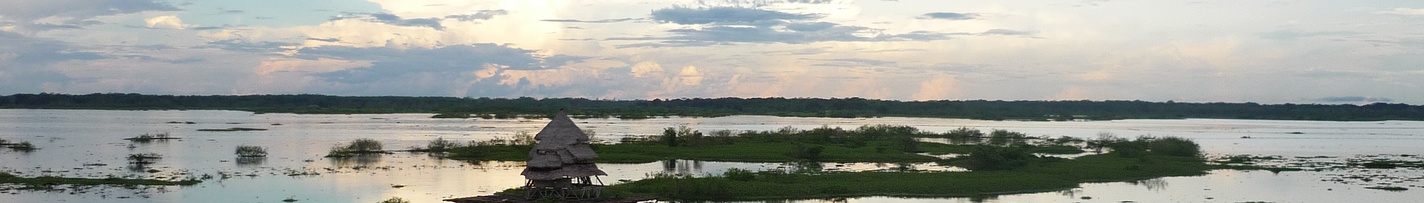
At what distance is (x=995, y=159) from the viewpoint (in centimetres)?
4966

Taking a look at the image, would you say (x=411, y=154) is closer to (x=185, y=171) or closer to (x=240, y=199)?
(x=185, y=171)

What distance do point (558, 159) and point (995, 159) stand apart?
24.3 m

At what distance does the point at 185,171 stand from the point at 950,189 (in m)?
29.7

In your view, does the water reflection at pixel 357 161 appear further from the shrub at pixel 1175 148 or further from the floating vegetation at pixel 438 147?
Answer: the shrub at pixel 1175 148

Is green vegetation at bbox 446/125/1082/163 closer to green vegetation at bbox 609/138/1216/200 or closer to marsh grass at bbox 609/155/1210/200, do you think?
green vegetation at bbox 609/138/1216/200

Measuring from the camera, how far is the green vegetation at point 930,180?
126 feet

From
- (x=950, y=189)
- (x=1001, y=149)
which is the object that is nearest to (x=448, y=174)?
(x=950, y=189)

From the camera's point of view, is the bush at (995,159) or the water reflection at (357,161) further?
the water reflection at (357,161)

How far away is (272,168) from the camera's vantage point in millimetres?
50188

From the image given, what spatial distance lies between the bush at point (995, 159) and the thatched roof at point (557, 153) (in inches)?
919

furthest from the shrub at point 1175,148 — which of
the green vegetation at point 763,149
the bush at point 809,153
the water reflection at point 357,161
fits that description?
the water reflection at point 357,161

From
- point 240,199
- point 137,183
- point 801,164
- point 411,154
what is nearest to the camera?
point 240,199

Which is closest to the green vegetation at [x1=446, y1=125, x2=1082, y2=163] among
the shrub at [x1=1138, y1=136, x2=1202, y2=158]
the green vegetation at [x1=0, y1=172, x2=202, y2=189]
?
the shrub at [x1=1138, y1=136, x2=1202, y2=158]

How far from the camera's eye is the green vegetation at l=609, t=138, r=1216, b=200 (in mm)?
38375
